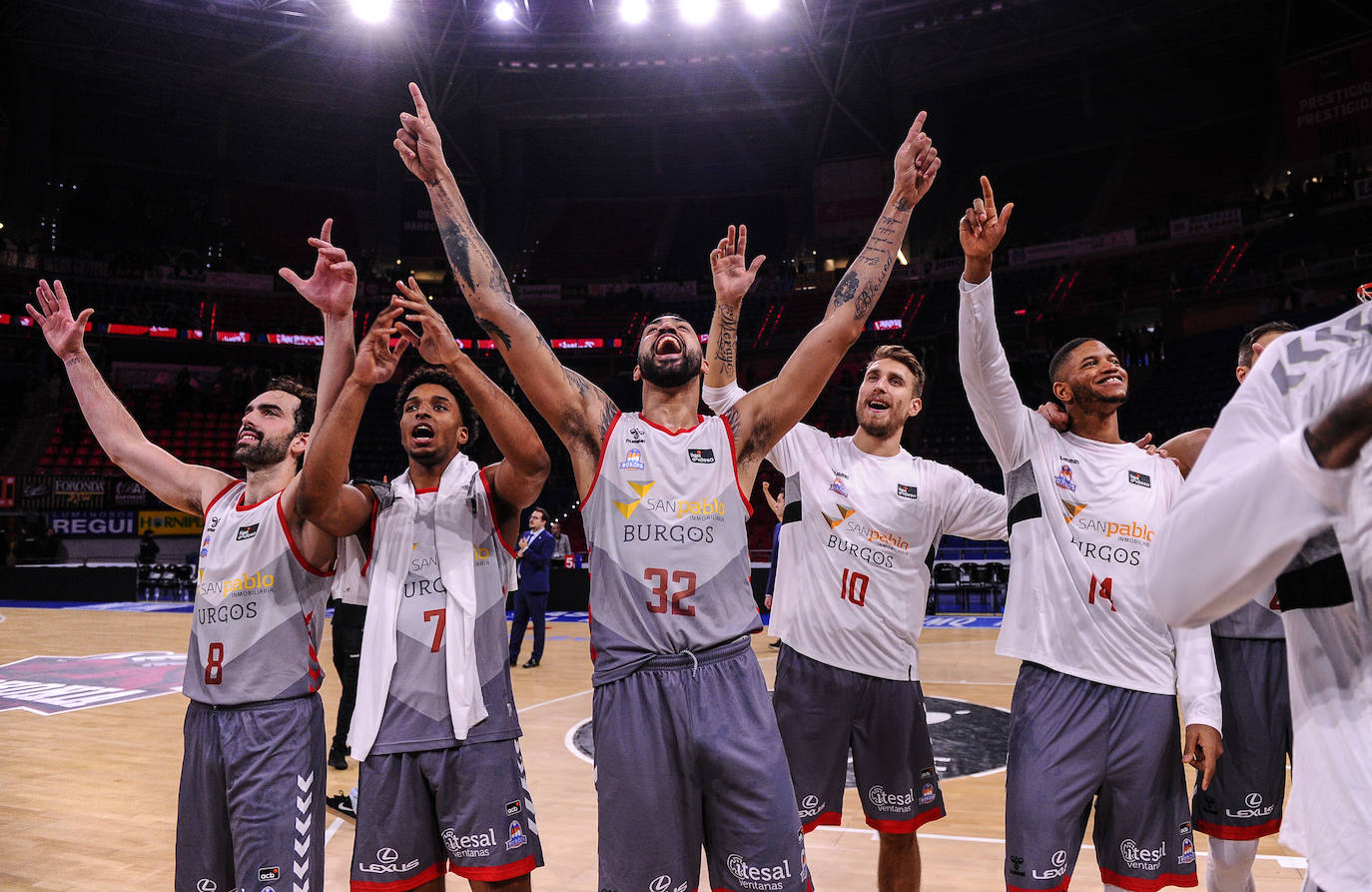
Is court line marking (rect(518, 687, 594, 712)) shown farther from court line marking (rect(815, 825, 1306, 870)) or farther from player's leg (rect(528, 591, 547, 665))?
court line marking (rect(815, 825, 1306, 870))

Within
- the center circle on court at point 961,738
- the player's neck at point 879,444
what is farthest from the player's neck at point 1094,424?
the center circle on court at point 961,738

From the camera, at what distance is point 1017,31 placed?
24328mm

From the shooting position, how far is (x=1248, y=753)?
3.40 m

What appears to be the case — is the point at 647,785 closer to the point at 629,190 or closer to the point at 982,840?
the point at 982,840

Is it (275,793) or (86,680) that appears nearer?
(275,793)

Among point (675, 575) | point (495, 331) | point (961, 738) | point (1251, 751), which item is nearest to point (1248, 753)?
point (1251, 751)

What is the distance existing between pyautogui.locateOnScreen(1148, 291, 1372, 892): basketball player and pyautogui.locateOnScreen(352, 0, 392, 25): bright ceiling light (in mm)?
24032

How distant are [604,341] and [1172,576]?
2709 cm

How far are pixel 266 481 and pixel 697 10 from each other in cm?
2186

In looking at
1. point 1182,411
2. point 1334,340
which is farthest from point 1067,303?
point 1334,340

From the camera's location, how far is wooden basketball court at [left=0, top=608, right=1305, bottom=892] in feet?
14.9

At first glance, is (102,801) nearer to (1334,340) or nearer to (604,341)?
(1334,340)

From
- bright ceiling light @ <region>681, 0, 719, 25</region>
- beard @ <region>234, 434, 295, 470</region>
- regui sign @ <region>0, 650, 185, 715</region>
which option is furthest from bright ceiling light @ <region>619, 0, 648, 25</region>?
beard @ <region>234, 434, 295, 470</region>

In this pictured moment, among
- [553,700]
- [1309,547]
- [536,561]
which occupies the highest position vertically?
[1309,547]
